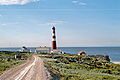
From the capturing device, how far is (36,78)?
24.5 meters

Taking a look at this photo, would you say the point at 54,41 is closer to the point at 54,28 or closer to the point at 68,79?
the point at 54,28

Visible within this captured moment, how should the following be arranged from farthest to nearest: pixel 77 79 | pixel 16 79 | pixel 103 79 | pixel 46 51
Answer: pixel 46 51 → pixel 103 79 → pixel 77 79 → pixel 16 79

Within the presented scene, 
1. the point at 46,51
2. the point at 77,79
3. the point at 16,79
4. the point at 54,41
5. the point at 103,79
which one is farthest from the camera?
the point at 46,51

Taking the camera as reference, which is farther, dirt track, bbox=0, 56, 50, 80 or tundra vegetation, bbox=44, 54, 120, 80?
tundra vegetation, bbox=44, 54, 120, 80

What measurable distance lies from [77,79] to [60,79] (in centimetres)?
273

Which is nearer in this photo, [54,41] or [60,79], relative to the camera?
[60,79]

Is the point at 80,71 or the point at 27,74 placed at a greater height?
the point at 27,74

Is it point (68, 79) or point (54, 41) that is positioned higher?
point (54, 41)

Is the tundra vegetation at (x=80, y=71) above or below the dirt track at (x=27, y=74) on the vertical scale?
below

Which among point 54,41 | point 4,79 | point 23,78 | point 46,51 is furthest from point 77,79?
point 46,51

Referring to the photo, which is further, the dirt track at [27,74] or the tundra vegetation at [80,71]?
the tundra vegetation at [80,71]

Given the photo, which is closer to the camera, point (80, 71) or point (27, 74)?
point (27, 74)

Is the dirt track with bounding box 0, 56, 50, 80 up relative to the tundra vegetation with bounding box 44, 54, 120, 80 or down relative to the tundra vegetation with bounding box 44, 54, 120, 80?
up

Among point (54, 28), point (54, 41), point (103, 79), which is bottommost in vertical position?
point (103, 79)
